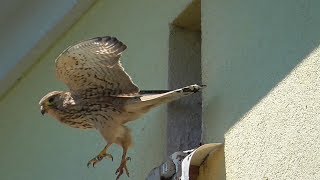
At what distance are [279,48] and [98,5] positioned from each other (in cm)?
182

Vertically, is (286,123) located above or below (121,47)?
below

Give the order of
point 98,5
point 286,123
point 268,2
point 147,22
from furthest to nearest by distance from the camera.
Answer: point 98,5 < point 147,22 < point 268,2 < point 286,123

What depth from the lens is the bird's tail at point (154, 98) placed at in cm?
363

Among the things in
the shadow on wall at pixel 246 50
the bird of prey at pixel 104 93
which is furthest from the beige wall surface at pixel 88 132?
the shadow on wall at pixel 246 50

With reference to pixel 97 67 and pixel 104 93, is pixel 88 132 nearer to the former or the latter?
pixel 104 93

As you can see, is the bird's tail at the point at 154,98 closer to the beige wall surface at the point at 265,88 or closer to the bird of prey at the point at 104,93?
the bird of prey at the point at 104,93

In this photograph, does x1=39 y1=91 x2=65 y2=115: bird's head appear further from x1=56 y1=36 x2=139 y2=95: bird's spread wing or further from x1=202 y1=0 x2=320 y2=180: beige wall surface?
x1=202 y1=0 x2=320 y2=180: beige wall surface

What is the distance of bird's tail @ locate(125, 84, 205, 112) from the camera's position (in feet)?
11.9

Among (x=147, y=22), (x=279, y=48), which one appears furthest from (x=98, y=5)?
(x=279, y=48)

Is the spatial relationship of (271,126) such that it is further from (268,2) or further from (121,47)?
(121,47)

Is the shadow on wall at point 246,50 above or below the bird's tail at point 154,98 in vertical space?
above

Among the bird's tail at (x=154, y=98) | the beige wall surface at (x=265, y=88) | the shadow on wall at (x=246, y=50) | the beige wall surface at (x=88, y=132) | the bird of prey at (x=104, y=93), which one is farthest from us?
the beige wall surface at (x=88, y=132)

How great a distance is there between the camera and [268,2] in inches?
137

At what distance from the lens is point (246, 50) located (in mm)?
3514
